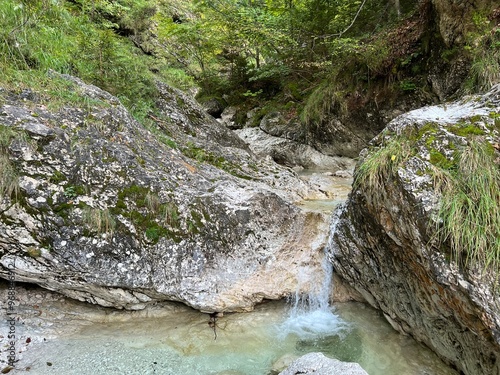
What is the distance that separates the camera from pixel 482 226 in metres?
3.01

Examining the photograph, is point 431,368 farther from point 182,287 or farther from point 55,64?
point 55,64

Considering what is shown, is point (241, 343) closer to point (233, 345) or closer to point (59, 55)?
point (233, 345)

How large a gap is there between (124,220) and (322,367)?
131 inches

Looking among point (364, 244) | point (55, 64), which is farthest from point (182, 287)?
point (55, 64)

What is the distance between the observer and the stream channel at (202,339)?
391 centimetres

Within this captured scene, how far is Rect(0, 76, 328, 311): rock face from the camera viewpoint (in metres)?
4.25

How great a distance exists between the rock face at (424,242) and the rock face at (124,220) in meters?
1.39

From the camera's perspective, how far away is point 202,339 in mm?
4441

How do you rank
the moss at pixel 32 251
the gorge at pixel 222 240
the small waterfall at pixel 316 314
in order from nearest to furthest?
the gorge at pixel 222 240 → the moss at pixel 32 251 → the small waterfall at pixel 316 314

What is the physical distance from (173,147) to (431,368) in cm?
614

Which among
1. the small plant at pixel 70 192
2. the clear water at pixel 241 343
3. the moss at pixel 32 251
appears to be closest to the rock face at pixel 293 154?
the clear water at pixel 241 343

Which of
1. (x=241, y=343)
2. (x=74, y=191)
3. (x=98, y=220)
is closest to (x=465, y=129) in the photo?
(x=241, y=343)

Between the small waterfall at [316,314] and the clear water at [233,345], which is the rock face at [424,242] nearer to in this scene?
the clear water at [233,345]

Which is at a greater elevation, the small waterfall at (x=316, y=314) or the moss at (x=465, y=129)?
the moss at (x=465, y=129)
